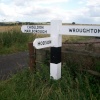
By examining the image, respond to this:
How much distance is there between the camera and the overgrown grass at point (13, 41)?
578 inches

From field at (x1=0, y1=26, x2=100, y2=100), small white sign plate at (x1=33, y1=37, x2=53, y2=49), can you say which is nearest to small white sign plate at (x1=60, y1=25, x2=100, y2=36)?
small white sign plate at (x1=33, y1=37, x2=53, y2=49)

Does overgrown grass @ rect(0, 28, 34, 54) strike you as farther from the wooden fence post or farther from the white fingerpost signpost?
the white fingerpost signpost

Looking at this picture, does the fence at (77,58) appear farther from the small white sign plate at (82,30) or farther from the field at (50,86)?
the small white sign plate at (82,30)

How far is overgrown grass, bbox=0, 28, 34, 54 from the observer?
14684 mm

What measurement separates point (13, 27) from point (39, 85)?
11.6m

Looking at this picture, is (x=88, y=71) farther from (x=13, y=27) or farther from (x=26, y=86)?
(x=13, y=27)

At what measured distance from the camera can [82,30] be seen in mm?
5492

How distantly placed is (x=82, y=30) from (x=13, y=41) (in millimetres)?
10845

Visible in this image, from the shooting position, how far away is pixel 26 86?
607 centimetres

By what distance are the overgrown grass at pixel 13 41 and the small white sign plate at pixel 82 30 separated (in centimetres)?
875

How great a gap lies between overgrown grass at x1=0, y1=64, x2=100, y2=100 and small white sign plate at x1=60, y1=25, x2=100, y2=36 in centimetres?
99

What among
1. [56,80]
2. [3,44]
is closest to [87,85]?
[56,80]

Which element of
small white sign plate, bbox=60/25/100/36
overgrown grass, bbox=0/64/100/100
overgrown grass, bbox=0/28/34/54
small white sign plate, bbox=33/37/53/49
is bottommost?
overgrown grass, bbox=0/64/100/100

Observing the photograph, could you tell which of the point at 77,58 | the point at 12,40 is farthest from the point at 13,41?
the point at 77,58
